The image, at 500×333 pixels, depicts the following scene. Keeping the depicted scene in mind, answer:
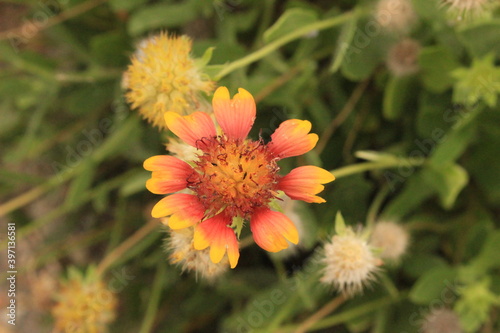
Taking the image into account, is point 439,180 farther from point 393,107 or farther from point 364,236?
point 364,236

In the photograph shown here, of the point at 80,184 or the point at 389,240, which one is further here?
the point at 80,184

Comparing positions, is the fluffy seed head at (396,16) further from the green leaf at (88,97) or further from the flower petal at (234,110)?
the green leaf at (88,97)

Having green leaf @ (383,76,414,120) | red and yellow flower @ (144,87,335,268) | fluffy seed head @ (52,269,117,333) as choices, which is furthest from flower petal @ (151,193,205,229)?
green leaf @ (383,76,414,120)

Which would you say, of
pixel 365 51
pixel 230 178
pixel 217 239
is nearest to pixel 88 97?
pixel 365 51

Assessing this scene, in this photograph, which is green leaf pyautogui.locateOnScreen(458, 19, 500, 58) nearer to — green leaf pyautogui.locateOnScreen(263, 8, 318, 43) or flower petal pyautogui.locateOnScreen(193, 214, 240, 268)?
green leaf pyautogui.locateOnScreen(263, 8, 318, 43)

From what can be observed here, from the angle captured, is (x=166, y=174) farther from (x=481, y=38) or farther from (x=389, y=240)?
(x=481, y=38)
